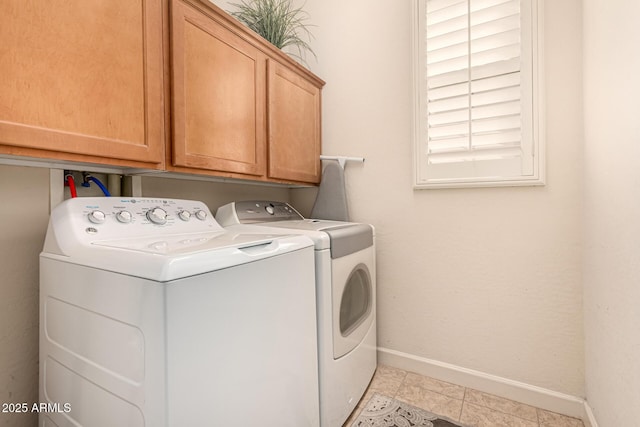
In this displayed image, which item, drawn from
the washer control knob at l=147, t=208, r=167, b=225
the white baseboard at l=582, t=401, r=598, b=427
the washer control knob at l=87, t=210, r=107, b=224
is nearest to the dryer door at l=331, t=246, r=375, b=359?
the washer control knob at l=147, t=208, r=167, b=225

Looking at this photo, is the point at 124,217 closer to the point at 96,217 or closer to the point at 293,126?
the point at 96,217

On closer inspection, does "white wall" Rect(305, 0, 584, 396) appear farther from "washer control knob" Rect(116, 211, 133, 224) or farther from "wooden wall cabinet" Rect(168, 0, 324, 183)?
"washer control knob" Rect(116, 211, 133, 224)

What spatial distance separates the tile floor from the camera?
53.7 inches

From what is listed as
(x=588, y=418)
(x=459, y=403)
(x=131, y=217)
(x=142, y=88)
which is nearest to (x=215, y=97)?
(x=142, y=88)

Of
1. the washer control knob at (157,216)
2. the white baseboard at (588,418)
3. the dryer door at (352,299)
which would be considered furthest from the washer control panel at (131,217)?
the white baseboard at (588,418)

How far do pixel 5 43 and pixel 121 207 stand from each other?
51cm

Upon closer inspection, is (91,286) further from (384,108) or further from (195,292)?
(384,108)

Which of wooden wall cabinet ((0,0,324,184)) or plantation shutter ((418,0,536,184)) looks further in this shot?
plantation shutter ((418,0,536,184))

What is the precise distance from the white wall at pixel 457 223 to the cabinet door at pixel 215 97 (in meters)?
0.72

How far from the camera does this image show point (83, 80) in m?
0.86

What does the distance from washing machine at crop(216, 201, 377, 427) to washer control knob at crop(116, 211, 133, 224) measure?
1.47 ft

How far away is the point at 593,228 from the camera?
47.9 inches

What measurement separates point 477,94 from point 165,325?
5.59 ft

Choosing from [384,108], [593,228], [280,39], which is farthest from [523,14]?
[280,39]
